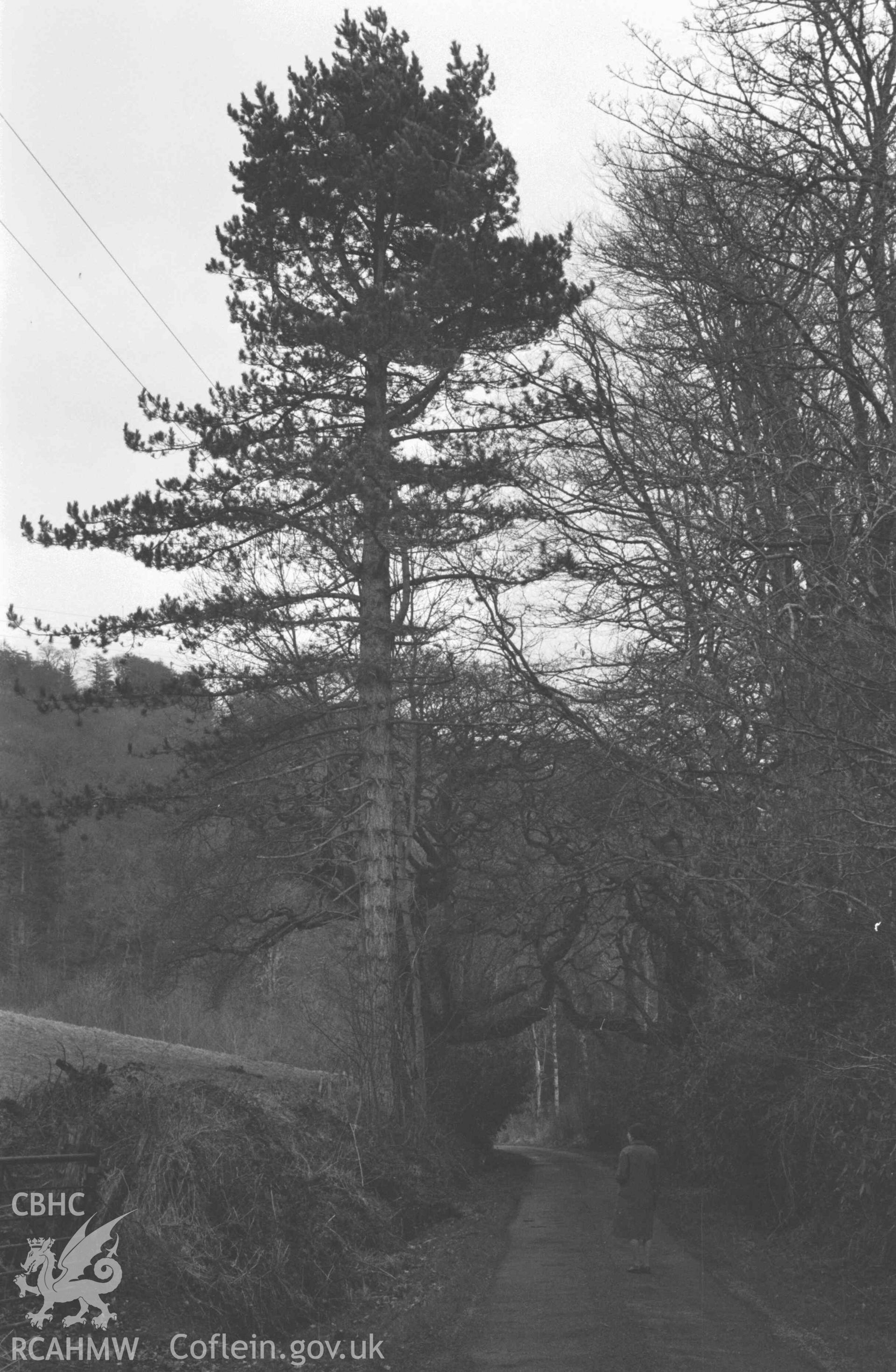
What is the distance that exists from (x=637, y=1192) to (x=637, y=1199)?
0.46ft

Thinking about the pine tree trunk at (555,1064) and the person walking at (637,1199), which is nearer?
the person walking at (637,1199)

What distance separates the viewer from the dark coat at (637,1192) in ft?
→ 42.6

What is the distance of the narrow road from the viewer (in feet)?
27.5

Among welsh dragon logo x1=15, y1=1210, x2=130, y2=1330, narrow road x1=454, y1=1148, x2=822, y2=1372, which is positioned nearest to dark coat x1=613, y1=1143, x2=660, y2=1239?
narrow road x1=454, y1=1148, x2=822, y2=1372

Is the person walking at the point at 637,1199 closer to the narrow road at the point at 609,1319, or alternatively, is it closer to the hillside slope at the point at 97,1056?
the narrow road at the point at 609,1319

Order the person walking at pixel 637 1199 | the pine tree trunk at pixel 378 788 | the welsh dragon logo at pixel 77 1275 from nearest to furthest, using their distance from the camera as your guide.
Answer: the welsh dragon logo at pixel 77 1275, the person walking at pixel 637 1199, the pine tree trunk at pixel 378 788

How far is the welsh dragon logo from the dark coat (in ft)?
21.6

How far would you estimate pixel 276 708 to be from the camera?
19672 mm

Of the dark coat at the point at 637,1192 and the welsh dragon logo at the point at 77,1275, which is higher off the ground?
the welsh dragon logo at the point at 77,1275

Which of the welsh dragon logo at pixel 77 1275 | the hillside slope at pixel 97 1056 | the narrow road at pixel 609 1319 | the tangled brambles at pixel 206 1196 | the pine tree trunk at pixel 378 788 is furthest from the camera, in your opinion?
the pine tree trunk at pixel 378 788

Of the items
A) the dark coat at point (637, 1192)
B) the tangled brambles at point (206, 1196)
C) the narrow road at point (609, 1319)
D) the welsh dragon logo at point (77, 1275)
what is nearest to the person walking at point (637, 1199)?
the dark coat at point (637, 1192)

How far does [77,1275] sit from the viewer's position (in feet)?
25.2

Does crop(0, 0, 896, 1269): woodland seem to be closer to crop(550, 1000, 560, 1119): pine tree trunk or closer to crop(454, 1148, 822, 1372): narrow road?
crop(454, 1148, 822, 1372): narrow road

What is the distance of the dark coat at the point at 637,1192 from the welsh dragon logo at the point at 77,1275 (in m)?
6.59
